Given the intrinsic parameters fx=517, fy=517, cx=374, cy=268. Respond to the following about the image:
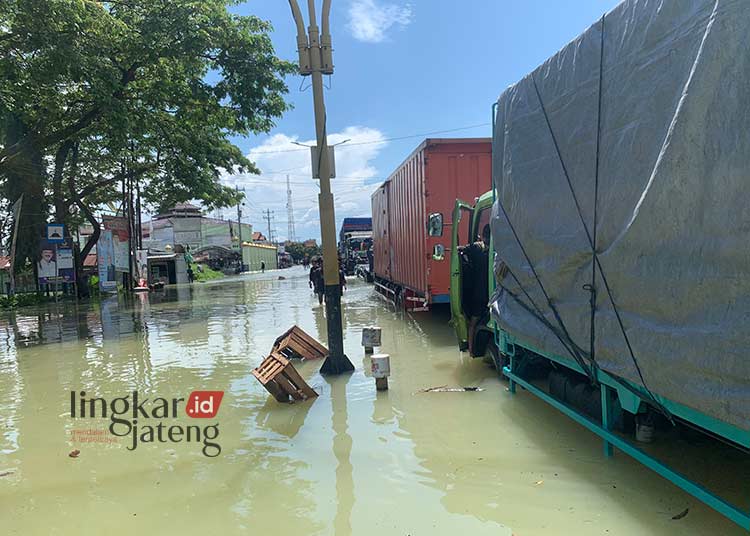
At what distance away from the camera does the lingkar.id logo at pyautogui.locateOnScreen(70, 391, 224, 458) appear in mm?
4918

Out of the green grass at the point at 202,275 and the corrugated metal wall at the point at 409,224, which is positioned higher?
the corrugated metal wall at the point at 409,224

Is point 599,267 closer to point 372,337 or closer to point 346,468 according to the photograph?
point 346,468

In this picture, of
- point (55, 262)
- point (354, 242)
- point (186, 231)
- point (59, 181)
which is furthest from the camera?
point (186, 231)

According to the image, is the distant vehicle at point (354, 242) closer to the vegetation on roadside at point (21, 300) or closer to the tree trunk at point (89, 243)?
the tree trunk at point (89, 243)

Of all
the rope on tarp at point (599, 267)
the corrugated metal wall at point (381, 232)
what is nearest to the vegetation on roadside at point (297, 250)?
the corrugated metal wall at point (381, 232)

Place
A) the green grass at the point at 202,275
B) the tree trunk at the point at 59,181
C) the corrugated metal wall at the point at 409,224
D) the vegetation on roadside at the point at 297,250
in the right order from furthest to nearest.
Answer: the vegetation on roadside at the point at 297,250
the green grass at the point at 202,275
the tree trunk at the point at 59,181
the corrugated metal wall at the point at 409,224

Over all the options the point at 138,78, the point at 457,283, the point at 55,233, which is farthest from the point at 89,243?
the point at 457,283

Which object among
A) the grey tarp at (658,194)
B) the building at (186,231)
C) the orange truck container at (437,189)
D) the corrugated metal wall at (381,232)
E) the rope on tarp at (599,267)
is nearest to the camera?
the grey tarp at (658,194)

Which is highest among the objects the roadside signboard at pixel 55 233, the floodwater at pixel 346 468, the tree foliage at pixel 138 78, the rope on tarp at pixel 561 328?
the tree foliage at pixel 138 78

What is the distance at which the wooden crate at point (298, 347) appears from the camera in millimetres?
8227

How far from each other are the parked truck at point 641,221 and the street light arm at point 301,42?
3.19m

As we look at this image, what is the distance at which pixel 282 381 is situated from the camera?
5.83 meters

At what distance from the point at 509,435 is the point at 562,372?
2.48 feet

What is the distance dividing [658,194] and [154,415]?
17.5 ft
